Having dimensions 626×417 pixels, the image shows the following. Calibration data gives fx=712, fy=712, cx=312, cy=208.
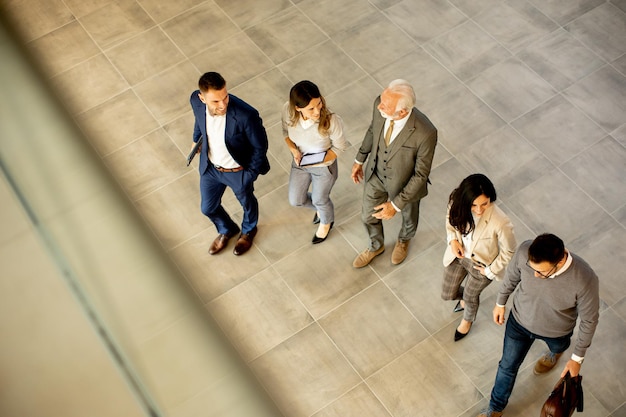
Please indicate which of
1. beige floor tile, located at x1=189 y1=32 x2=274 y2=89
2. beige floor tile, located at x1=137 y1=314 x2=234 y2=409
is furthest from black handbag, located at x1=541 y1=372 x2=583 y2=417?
beige floor tile, located at x1=189 y1=32 x2=274 y2=89

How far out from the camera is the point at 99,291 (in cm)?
156

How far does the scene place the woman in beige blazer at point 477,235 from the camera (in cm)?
351

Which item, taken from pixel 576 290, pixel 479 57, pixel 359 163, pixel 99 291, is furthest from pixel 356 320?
pixel 99 291

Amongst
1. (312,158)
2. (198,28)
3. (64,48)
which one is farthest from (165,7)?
(312,158)

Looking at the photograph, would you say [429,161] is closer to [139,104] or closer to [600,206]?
[600,206]

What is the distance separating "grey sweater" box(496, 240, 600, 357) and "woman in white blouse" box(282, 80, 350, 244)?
1308 millimetres

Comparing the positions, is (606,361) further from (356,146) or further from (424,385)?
(356,146)

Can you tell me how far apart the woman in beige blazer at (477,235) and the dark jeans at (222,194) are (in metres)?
1.37

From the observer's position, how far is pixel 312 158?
14.3 feet

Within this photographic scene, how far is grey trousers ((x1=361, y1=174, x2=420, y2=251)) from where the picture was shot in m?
4.39

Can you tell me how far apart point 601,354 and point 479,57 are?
9.16ft

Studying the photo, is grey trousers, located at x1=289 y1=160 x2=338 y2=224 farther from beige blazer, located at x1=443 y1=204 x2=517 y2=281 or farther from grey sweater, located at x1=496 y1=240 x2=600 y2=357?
grey sweater, located at x1=496 y1=240 x2=600 y2=357

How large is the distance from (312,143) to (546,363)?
6.39 feet

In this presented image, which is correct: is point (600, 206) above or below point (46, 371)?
below
